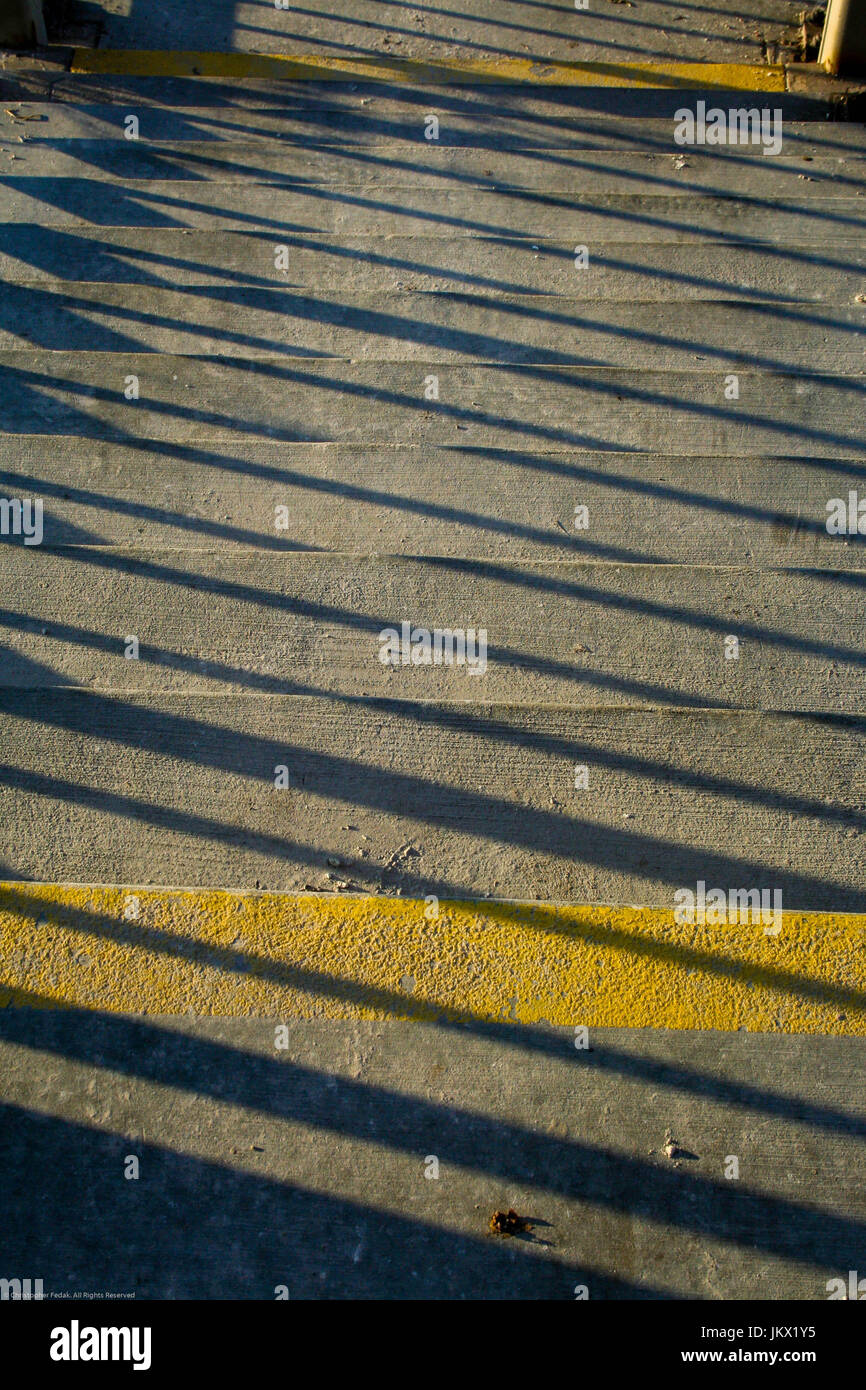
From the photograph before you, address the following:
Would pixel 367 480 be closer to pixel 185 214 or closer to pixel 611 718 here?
pixel 611 718

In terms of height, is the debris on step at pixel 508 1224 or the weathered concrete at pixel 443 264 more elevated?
the weathered concrete at pixel 443 264

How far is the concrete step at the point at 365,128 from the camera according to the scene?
26.1 feet

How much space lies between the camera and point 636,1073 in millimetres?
3938

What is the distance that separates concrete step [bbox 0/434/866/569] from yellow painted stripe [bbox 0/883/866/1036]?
1.99 metres

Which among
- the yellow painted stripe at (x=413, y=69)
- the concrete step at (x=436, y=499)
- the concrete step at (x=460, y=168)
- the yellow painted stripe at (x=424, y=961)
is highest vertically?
the yellow painted stripe at (x=413, y=69)

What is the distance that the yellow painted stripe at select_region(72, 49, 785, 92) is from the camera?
898 cm

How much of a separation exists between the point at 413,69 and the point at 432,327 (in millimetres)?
4341

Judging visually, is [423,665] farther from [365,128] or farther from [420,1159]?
[365,128]

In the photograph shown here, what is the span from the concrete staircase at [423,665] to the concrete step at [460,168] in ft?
0.15

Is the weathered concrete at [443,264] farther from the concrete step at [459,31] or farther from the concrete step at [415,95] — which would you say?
the concrete step at [459,31]

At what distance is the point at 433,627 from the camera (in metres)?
4.92

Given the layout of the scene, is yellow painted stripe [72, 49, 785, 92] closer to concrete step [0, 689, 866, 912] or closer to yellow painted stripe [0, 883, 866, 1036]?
concrete step [0, 689, 866, 912]

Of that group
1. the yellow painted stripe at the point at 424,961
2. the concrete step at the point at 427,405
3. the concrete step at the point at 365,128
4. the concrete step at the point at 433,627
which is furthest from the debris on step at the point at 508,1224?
the concrete step at the point at 365,128
